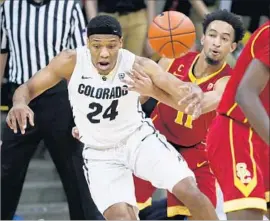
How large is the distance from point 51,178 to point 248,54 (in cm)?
427

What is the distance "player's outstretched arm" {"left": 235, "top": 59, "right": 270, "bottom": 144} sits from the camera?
15.5ft

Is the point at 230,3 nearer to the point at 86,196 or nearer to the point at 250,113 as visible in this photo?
the point at 86,196

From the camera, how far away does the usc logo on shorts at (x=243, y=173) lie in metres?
5.33

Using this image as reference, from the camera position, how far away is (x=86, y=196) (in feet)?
24.9

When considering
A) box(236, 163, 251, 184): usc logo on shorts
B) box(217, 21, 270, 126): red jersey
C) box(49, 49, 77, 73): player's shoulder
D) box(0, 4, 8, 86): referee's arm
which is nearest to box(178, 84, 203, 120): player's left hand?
box(217, 21, 270, 126): red jersey

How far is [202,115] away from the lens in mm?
7133

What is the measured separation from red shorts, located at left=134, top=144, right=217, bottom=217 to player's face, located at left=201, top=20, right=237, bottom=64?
728mm

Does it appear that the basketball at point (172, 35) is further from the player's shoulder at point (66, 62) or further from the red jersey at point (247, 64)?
the red jersey at point (247, 64)

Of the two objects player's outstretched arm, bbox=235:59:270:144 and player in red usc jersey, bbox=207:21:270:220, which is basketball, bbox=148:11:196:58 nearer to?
player in red usc jersey, bbox=207:21:270:220

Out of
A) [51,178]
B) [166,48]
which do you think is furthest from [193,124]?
[51,178]

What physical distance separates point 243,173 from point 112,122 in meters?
1.49

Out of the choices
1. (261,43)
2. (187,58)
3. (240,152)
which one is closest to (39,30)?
(187,58)

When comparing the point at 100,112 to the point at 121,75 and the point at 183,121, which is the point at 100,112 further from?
the point at 183,121

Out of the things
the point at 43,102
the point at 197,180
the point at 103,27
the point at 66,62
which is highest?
the point at 103,27
